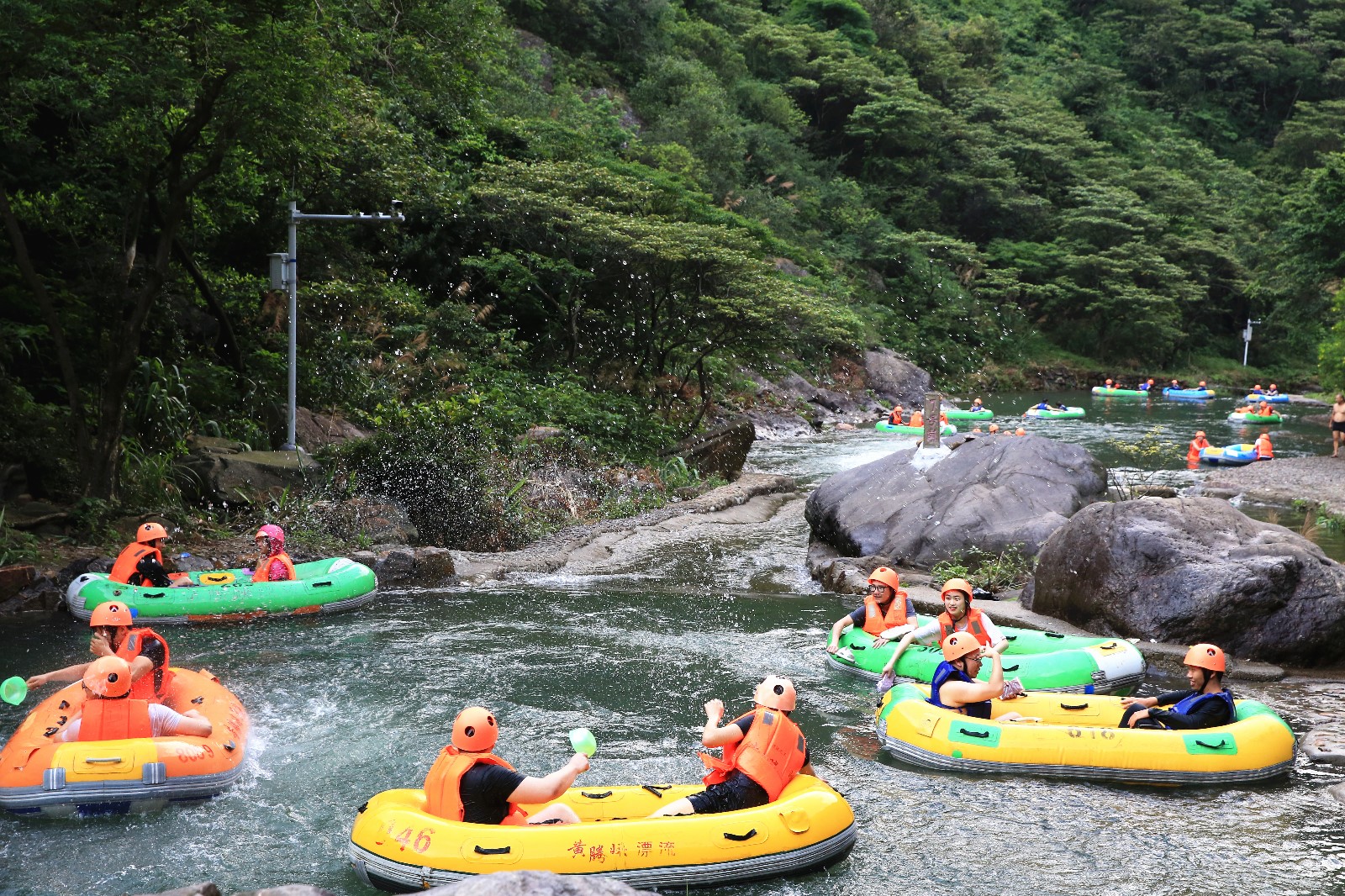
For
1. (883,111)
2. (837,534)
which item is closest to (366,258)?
(837,534)

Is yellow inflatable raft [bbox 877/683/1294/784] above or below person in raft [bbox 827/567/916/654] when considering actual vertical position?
below

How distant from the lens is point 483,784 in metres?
5.82

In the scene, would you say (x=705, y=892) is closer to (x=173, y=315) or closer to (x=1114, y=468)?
(x=173, y=315)

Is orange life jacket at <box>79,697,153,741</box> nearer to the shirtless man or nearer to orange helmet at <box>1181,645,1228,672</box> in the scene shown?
orange helmet at <box>1181,645,1228,672</box>

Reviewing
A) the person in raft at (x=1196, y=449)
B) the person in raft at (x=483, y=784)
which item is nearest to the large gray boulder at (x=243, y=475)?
the person in raft at (x=483, y=784)

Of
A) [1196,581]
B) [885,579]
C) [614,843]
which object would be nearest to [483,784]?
[614,843]

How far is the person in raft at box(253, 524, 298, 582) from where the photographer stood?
11.1m

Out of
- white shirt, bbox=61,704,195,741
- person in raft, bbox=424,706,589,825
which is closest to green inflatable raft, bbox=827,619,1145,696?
person in raft, bbox=424,706,589,825

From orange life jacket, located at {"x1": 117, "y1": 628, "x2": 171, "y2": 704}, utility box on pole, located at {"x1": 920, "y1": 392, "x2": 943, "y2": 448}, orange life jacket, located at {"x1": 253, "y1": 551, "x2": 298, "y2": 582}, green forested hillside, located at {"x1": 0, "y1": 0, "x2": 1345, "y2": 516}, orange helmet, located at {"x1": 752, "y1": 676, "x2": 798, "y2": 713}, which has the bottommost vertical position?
orange life jacket, located at {"x1": 253, "y1": 551, "x2": 298, "y2": 582}

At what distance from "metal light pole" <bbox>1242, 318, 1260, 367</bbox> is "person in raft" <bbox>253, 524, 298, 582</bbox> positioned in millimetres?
43461

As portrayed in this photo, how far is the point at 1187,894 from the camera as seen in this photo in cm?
599

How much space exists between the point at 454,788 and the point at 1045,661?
5.25m

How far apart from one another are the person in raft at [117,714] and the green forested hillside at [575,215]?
6263 mm

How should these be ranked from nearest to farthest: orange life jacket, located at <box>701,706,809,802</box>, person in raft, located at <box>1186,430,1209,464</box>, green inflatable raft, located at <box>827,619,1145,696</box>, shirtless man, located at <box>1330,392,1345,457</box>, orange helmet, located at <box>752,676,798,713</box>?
orange life jacket, located at <box>701,706,809,802</box>, orange helmet, located at <box>752,676,798,713</box>, green inflatable raft, located at <box>827,619,1145,696</box>, shirtless man, located at <box>1330,392,1345,457</box>, person in raft, located at <box>1186,430,1209,464</box>
